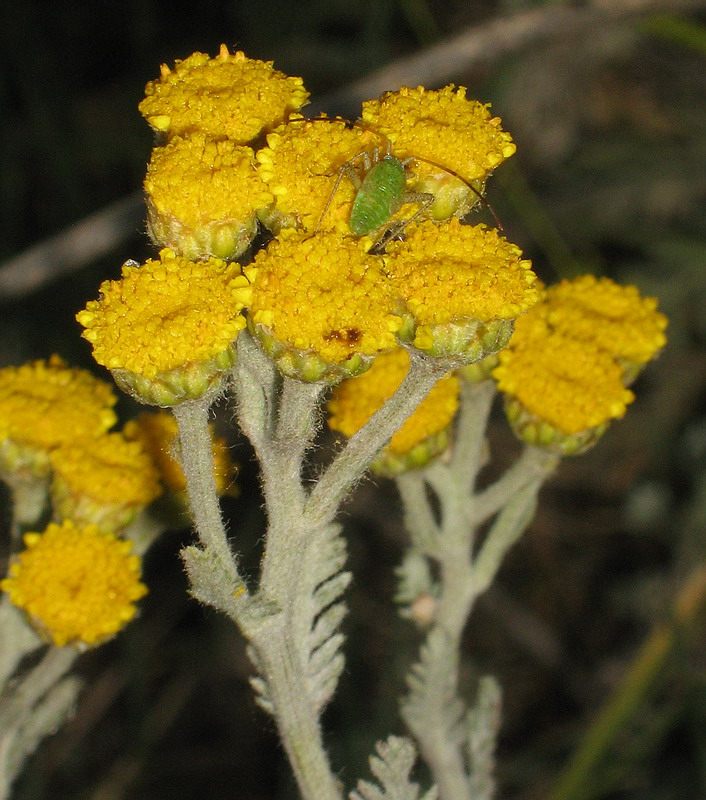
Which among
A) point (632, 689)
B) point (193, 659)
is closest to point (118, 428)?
point (193, 659)

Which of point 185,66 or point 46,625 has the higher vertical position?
point 185,66

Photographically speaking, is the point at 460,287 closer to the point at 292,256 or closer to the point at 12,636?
the point at 292,256

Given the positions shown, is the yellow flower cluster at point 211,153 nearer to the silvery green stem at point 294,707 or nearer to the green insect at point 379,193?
the green insect at point 379,193

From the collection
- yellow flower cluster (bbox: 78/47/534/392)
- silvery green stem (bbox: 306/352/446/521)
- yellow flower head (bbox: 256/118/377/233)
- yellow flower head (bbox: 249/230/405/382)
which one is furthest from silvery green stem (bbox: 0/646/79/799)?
yellow flower head (bbox: 256/118/377/233)

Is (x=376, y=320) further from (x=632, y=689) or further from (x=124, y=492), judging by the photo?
(x=632, y=689)

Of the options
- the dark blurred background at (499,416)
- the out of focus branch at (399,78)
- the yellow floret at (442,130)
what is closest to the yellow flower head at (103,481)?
the yellow floret at (442,130)

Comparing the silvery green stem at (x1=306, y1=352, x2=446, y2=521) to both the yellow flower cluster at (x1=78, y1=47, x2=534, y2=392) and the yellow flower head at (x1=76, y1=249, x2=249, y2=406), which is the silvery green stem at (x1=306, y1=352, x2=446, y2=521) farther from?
the yellow flower head at (x1=76, y1=249, x2=249, y2=406)
